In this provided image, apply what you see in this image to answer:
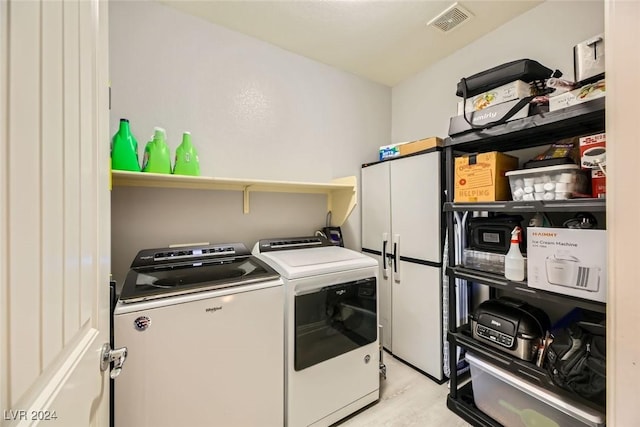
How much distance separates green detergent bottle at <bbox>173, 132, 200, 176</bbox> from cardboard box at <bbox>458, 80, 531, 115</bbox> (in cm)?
176

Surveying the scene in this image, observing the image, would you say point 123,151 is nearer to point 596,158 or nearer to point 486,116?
point 486,116

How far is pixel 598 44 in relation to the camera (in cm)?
109

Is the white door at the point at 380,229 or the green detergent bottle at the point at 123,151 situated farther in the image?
the white door at the point at 380,229

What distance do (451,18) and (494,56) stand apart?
48 cm

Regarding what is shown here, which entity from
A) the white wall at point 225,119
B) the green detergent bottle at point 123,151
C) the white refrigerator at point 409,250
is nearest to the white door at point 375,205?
the white refrigerator at point 409,250

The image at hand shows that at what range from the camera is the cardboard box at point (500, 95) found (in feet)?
4.58

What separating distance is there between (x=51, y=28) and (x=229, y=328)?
124 cm

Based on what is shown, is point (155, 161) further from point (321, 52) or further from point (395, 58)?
point (395, 58)

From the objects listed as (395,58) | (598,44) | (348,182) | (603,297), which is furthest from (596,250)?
(395,58)

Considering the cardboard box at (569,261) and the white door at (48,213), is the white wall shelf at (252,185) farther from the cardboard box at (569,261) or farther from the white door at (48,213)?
the cardboard box at (569,261)

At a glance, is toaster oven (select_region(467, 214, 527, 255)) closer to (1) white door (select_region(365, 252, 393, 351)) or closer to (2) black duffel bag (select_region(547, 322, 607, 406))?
(2) black duffel bag (select_region(547, 322, 607, 406))

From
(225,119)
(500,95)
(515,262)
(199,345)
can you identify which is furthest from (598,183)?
(225,119)

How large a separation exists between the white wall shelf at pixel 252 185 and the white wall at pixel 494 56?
3.35 ft

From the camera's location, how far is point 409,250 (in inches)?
83.7
